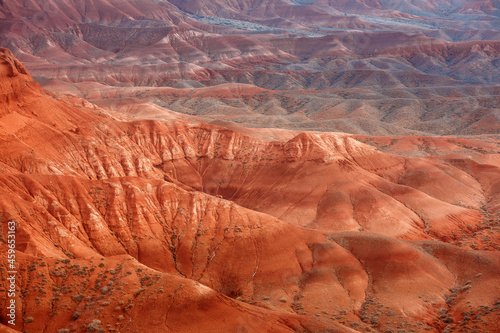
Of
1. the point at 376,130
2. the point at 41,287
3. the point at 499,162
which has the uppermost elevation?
the point at 41,287

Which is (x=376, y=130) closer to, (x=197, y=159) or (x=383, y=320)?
(x=197, y=159)

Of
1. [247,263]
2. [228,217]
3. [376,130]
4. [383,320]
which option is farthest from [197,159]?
[376,130]

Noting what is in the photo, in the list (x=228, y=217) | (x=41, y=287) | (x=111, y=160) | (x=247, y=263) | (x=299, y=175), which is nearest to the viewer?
(x=41, y=287)

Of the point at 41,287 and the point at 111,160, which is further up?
the point at 41,287

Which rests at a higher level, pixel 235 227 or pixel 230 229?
pixel 235 227

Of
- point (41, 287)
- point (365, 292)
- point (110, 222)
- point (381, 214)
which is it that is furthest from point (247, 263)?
point (381, 214)

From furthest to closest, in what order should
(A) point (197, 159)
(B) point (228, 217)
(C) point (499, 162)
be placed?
(C) point (499, 162)
(A) point (197, 159)
(B) point (228, 217)

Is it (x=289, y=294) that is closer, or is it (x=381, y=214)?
(x=289, y=294)
